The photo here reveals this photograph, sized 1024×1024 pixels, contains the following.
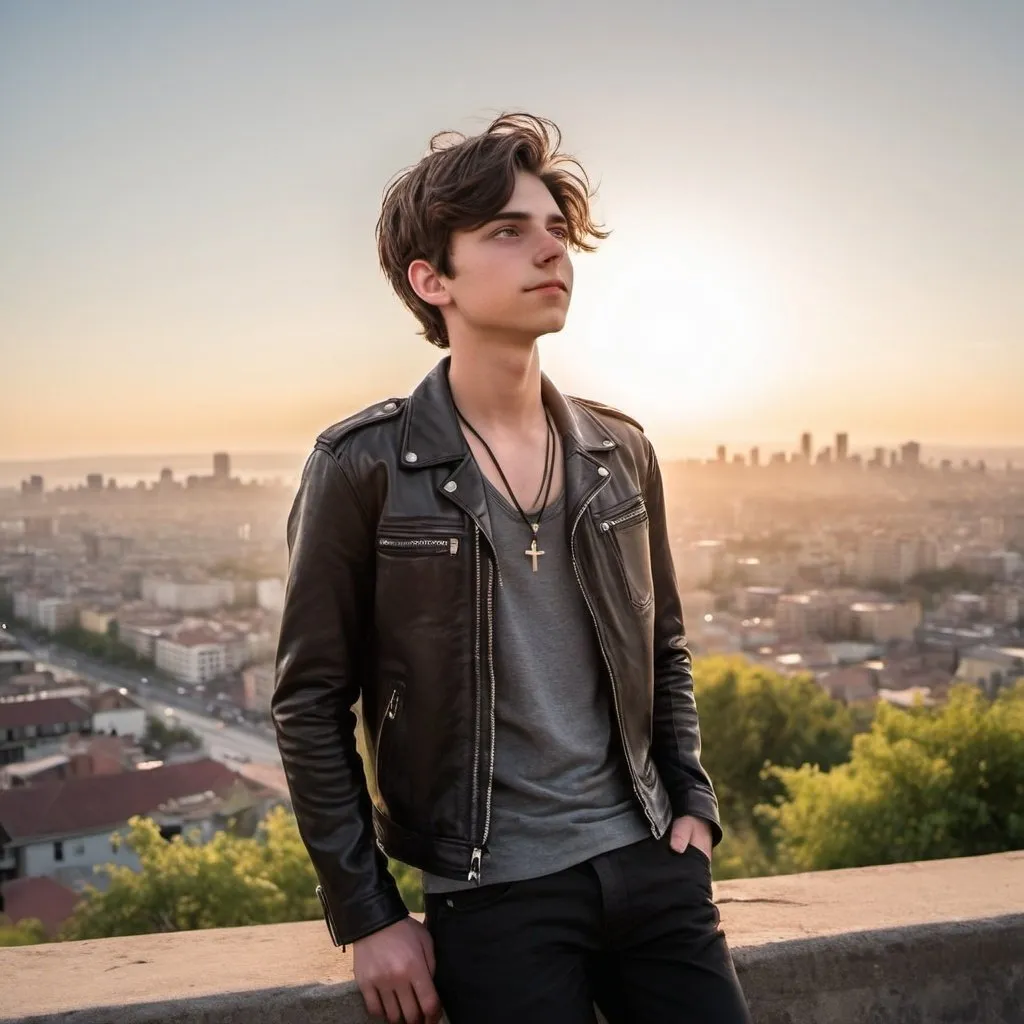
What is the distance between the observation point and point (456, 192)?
1657 millimetres

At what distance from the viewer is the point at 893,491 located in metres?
22.9

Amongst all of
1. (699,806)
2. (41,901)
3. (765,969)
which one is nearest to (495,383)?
(699,806)

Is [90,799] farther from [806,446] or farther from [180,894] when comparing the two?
[806,446]

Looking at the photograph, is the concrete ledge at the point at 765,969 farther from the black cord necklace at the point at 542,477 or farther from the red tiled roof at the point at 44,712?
the red tiled roof at the point at 44,712

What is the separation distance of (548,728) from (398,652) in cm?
27

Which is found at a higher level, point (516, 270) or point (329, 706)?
point (516, 270)

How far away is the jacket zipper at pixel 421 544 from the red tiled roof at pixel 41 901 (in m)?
15.2

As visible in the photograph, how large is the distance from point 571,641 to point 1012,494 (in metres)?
18.8

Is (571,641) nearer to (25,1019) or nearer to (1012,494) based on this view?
(25,1019)

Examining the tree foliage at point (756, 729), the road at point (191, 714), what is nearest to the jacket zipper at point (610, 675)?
the tree foliage at point (756, 729)

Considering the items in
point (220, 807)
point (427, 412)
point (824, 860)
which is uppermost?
point (427, 412)

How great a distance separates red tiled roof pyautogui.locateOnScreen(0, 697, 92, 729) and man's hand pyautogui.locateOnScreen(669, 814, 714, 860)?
52.4 ft

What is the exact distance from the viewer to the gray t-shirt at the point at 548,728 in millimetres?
1530

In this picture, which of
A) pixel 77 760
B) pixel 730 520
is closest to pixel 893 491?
pixel 730 520
